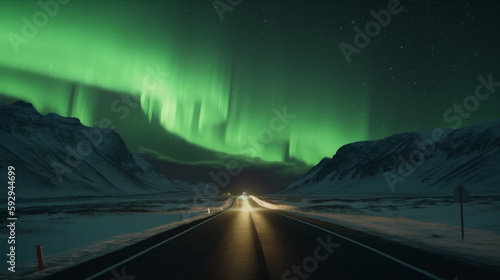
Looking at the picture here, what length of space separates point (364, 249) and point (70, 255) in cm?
982

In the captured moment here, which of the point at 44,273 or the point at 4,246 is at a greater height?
the point at 44,273

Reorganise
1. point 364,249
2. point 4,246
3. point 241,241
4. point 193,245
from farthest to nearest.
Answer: point 4,246
point 241,241
point 193,245
point 364,249

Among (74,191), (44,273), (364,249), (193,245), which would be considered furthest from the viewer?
(74,191)

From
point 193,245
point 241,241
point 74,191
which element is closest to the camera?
point 193,245

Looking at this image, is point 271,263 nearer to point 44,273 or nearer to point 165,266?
point 165,266

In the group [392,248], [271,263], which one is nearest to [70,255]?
[271,263]

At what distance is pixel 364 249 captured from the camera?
11570mm

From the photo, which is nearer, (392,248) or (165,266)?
(165,266)

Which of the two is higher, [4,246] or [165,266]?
[165,266]

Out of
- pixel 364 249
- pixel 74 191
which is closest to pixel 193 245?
pixel 364 249

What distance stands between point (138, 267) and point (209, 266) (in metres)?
1.83

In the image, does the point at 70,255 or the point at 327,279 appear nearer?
the point at 327,279

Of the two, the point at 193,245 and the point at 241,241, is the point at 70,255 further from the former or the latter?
the point at 241,241

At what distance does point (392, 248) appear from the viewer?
38.6ft
